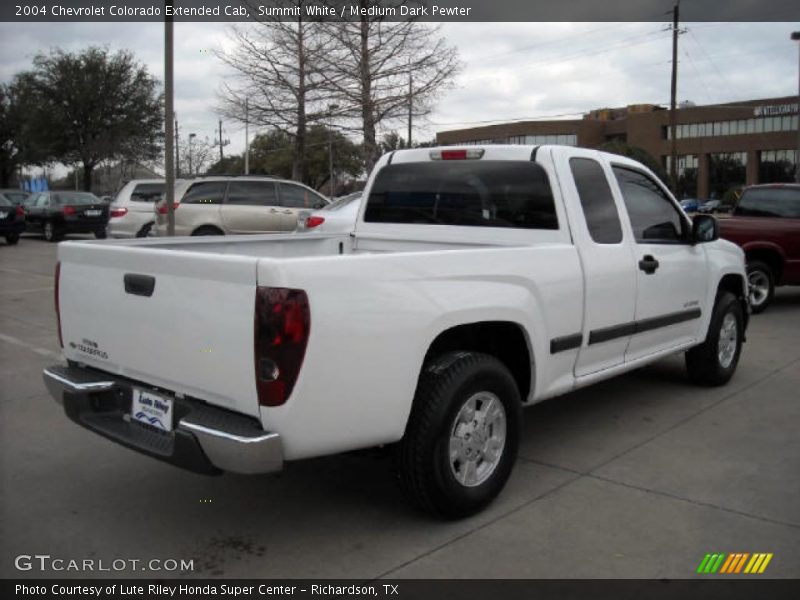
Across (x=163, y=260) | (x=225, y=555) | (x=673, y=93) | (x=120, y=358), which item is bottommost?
(x=225, y=555)

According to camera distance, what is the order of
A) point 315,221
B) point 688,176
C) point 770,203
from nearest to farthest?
point 770,203 → point 315,221 → point 688,176

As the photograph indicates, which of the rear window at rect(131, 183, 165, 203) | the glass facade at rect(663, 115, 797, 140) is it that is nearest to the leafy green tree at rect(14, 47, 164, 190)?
the rear window at rect(131, 183, 165, 203)

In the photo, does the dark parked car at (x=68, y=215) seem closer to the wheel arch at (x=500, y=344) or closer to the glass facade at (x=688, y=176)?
the wheel arch at (x=500, y=344)

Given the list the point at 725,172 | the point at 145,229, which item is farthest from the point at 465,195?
the point at 725,172

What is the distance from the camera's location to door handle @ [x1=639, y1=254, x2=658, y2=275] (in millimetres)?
4949

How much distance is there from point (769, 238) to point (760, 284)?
2.03 feet

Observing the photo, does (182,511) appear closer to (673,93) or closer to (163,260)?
(163,260)

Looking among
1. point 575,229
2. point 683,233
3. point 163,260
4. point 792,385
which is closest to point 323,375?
point 163,260

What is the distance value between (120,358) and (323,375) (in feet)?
3.77

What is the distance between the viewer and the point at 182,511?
3883 millimetres

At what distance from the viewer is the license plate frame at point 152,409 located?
3.36m

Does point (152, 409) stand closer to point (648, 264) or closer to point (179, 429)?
point (179, 429)

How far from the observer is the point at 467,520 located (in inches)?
147

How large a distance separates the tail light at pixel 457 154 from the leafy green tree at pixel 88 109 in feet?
122
